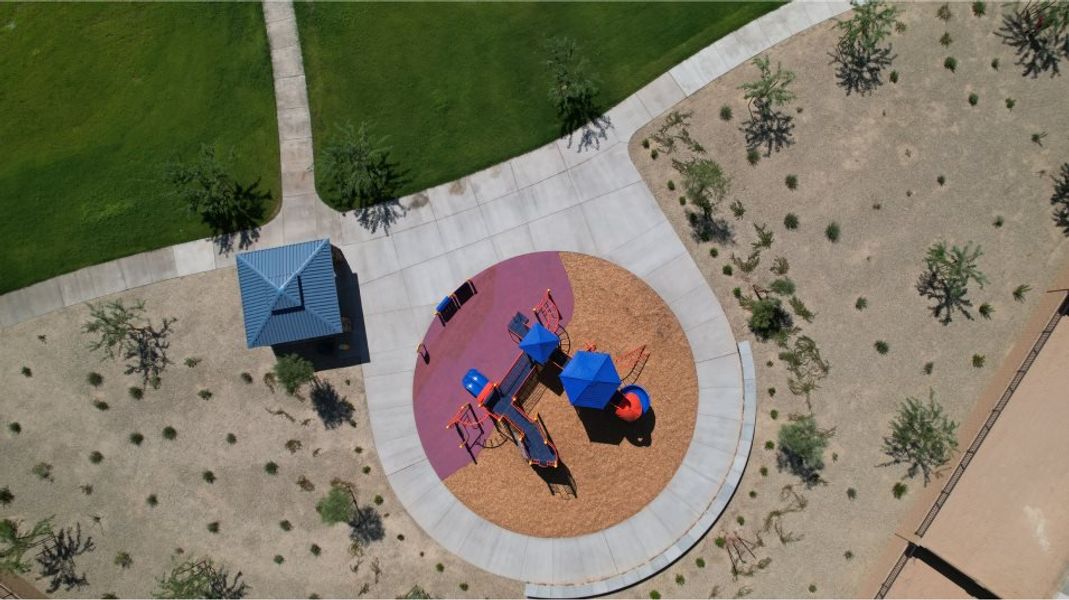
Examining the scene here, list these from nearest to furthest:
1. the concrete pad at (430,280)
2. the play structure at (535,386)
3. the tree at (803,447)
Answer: the tree at (803,447) → the play structure at (535,386) → the concrete pad at (430,280)

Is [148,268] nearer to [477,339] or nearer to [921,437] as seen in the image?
[477,339]

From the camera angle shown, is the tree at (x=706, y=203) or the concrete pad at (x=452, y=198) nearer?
the tree at (x=706, y=203)

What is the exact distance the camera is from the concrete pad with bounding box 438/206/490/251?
27891 millimetres

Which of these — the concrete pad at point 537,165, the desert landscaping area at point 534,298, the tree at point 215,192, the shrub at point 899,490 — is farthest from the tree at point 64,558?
the shrub at point 899,490

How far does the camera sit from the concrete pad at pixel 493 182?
92.0ft

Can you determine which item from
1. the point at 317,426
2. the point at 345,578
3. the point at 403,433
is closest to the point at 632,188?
the point at 403,433

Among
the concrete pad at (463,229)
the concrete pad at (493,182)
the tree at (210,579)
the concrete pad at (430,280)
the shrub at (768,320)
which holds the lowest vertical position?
the tree at (210,579)

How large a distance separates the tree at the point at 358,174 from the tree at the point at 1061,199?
2838 cm

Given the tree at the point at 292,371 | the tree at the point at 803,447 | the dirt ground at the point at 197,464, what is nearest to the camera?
the tree at the point at 803,447

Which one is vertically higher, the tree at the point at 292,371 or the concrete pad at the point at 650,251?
the concrete pad at the point at 650,251

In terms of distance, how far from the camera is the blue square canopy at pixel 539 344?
25969mm

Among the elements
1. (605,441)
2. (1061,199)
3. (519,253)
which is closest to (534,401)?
(605,441)

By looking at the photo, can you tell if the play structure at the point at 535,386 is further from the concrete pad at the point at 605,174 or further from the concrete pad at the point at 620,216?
the concrete pad at the point at 605,174

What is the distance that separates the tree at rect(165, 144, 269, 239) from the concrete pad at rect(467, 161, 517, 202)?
30.8 feet
